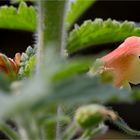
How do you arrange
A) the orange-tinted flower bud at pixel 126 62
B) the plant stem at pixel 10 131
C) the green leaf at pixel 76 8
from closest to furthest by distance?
the plant stem at pixel 10 131 < the green leaf at pixel 76 8 < the orange-tinted flower bud at pixel 126 62

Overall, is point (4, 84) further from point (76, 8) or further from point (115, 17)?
point (115, 17)

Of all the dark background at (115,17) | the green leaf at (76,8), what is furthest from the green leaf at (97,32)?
the dark background at (115,17)

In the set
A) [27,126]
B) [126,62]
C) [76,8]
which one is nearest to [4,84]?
[27,126]

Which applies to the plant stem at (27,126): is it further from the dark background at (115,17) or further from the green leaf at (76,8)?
the dark background at (115,17)

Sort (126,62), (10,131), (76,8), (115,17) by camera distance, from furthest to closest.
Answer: (115,17)
(126,62)
(76,8)
(10,131)

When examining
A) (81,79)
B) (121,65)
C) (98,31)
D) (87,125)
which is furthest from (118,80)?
(81,79)

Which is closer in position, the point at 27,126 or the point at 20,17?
the point at 27,126

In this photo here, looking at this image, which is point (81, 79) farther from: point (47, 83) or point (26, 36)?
point (26, 36)
